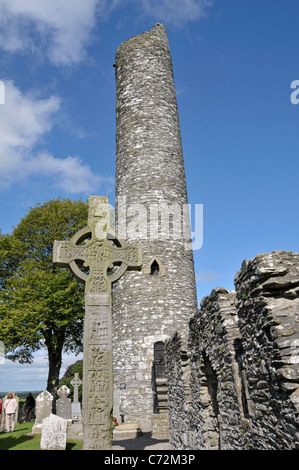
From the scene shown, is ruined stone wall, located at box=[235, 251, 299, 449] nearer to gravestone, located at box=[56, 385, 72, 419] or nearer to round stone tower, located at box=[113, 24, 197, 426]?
round stone tower, located at box=[113, 24, 197, 426]

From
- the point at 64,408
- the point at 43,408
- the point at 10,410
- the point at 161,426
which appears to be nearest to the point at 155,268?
the point at 161,426

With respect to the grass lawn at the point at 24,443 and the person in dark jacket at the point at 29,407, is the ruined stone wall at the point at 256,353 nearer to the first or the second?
the grass lawn at the point at 24,443

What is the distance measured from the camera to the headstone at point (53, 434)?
9.77 m

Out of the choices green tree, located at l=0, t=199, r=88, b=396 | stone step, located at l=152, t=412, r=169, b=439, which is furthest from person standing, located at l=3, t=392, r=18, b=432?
stone step, located at l=152, t=412, r=169, b=439

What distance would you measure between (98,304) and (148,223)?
9666mm

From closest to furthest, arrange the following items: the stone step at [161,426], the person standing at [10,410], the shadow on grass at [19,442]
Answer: the shadow on grass at [19,442] → the stone step at [161,426] → the person standing at [10,410]

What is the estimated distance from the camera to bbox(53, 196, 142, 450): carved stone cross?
5.05 metres

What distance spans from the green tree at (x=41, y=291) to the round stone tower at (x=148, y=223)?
404cm

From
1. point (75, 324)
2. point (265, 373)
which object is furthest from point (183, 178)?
point (265, 373)

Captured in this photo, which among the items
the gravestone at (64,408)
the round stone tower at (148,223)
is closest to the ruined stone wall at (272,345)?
the round stone tower at (148,223)

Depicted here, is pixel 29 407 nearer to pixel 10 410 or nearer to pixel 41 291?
pixel 10 410

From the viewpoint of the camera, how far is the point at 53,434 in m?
9.87

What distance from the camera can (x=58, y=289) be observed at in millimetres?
18000
